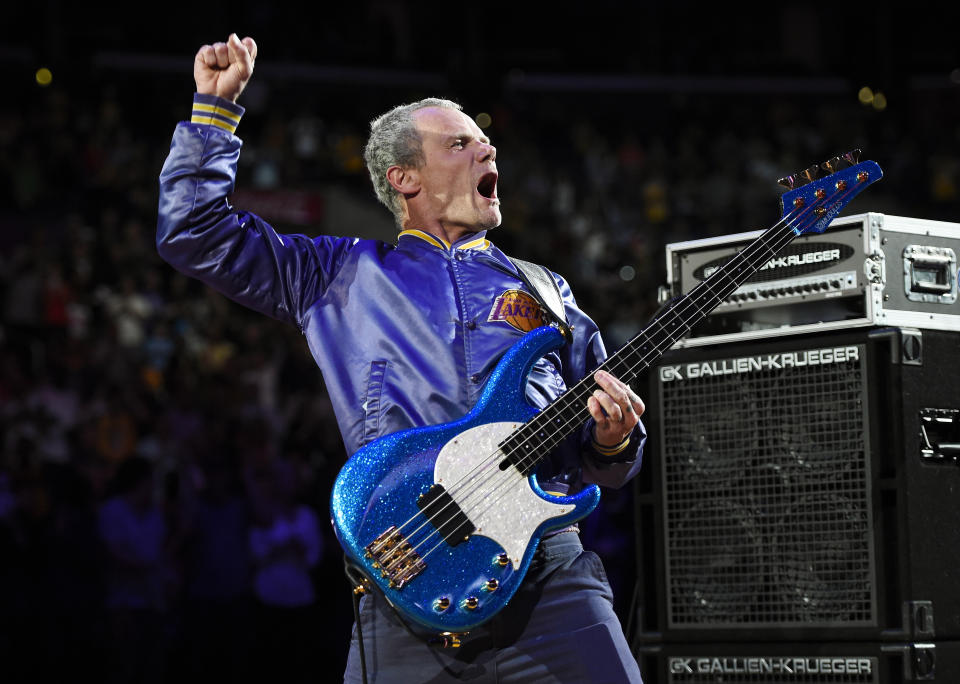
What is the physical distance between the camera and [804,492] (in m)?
3.07

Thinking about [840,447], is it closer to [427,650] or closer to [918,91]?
[427,650]

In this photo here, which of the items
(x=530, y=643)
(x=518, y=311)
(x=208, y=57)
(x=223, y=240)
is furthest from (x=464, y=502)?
(x=208, y=57)

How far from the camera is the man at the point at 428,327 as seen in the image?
7.98ft

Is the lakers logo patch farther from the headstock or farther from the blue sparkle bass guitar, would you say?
the headstock

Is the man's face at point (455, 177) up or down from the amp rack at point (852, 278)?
up

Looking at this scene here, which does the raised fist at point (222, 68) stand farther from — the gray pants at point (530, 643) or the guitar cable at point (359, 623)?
the gray pants at point (530, 643)

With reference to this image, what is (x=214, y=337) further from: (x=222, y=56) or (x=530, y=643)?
(x=530, y=643)

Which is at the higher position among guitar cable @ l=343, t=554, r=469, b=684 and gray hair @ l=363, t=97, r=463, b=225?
gray hair @ l=363, t=97, r=463, b=225

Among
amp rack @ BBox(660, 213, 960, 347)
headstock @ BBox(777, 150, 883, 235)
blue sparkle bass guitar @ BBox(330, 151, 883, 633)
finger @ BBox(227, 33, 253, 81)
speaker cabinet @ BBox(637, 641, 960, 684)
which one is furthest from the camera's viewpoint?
amp rack @ BBox(660, 213, 960, 347)

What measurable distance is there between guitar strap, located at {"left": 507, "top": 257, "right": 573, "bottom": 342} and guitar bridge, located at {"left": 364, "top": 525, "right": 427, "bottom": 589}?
61 centimetres

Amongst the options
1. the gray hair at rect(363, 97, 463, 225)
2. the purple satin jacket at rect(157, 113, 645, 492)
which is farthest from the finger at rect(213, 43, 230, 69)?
the gray hair at rect(363, 97, 463, 225)

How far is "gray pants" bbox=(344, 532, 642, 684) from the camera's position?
2408 millimetres

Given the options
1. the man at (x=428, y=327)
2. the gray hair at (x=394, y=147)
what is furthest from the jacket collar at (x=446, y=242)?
the gray hair at (x=394, y=147)

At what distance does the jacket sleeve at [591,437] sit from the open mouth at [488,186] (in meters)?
0.26
